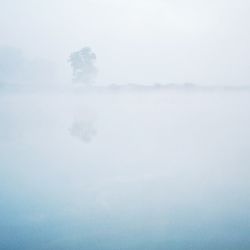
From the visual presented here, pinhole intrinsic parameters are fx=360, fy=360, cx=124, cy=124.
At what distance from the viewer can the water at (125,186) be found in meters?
2.54

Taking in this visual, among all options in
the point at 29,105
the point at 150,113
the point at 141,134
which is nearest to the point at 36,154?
the point at 141,134

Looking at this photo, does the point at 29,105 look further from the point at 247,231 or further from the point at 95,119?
the point at 247,231

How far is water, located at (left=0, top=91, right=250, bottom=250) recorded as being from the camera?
8.34 feet

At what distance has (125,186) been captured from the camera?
3.48 meters

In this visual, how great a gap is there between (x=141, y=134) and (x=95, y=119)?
158 cm

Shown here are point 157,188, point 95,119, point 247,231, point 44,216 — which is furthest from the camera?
point 95,119

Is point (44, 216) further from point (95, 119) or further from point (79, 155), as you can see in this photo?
point (95, 119)

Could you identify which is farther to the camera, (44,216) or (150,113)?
(150,113)

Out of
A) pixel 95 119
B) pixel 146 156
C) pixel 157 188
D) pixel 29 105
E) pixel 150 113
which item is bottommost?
pixel 157 188

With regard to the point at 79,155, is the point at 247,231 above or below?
below

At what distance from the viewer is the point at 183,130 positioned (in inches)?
239

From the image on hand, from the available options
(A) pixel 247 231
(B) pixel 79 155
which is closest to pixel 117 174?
(B) pixel 79 155

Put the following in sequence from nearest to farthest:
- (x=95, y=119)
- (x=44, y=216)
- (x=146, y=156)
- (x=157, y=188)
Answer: (x=44, y=216) → (x=157, y=188) → (x=146, y=156) → (x=95, y=119)

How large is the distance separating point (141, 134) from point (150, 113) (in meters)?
2.45
